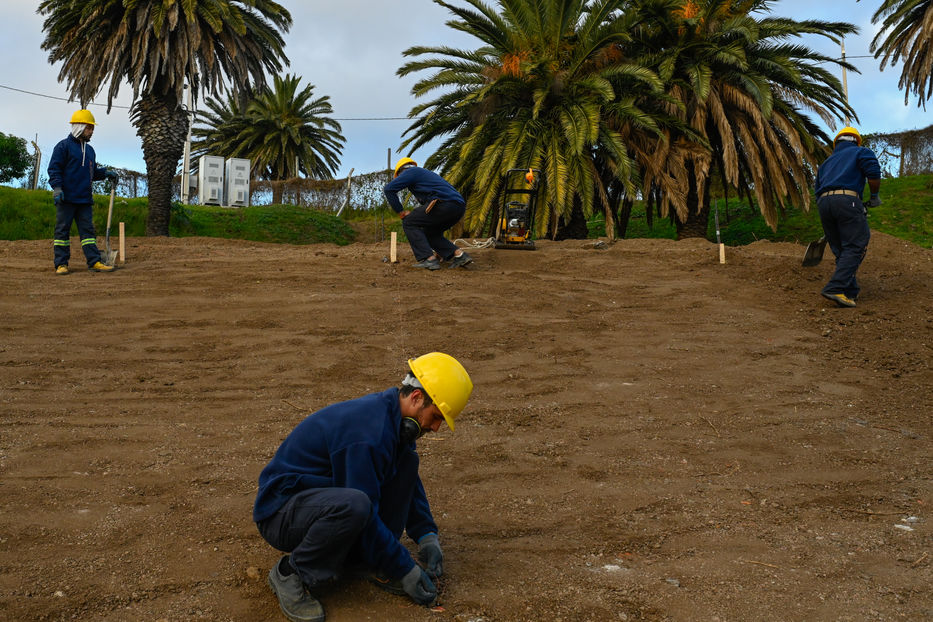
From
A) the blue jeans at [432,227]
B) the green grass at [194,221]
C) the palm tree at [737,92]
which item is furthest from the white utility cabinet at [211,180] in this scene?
the blue jeans at [432,227]

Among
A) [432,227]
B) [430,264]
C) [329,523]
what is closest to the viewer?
[329,523]

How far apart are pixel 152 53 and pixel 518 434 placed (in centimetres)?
1631

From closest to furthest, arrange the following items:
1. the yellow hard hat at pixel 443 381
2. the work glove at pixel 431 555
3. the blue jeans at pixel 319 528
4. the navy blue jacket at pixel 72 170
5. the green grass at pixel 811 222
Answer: the blue jeans at pixel 319 528, the yellow hard hat at pixel 443 381, the work glove at pixel 431 555, the navy blue jacket at pixel 72 170, the green grass at pixel 811 222

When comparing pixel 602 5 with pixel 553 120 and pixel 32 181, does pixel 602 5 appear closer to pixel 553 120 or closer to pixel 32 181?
pixel 553 120

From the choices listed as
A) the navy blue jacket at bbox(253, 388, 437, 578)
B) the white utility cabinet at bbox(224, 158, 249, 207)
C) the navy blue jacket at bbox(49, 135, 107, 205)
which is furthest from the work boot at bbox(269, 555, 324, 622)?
the white utility cabinet at bbox(224, 158, 249, 207)

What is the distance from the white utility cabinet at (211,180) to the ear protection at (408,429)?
1005 inches

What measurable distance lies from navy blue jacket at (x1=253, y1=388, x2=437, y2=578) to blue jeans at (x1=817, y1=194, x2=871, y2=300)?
7.27 m

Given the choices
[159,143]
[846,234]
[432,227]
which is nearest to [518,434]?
[846,234]

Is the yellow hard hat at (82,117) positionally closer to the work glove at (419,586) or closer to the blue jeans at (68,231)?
the blue jeans at (68,231)

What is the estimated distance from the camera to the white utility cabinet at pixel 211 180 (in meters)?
26.8

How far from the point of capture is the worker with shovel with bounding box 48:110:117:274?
10438mm

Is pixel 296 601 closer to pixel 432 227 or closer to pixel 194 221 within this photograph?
pixel 432 227

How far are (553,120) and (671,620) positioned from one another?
47.0 ft

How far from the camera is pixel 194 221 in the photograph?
2223cm
